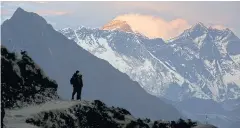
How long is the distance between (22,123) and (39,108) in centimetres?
554

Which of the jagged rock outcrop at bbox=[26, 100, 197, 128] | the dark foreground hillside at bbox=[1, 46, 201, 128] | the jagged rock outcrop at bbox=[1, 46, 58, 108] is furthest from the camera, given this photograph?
the jagged rock outcrop at bbox=[1, 46, 58, 108]

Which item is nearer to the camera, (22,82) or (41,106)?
(41,106)

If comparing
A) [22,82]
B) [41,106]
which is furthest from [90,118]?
[22,82]

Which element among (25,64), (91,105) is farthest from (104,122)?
(25,64)

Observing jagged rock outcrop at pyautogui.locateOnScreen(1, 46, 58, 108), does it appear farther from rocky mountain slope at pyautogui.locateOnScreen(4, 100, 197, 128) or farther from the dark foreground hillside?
rocky mountain slope at pyautogui.locateOnScreen(4, 100, 197, 128)

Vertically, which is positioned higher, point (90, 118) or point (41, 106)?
point (41, 106)

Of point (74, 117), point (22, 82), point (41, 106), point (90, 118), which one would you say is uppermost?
point (22, 82)

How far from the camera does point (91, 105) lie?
134 feet

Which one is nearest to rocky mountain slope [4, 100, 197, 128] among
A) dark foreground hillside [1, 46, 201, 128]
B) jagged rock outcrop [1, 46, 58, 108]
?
dark foreground hillside [1, 46, 201, 128]

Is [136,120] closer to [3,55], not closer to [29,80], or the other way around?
[29,80]

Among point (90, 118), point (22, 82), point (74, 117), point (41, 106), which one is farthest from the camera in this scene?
point (90, 118)

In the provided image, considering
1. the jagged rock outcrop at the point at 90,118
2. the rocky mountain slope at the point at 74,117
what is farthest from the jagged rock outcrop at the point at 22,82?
the jagged rock outcrop at the point at 90,118

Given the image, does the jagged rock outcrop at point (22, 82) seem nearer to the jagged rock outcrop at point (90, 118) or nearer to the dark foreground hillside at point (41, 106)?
the dark foreground hillside at point (41, 106)

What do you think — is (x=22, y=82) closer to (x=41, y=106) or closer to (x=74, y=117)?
(x=41, y=106)
